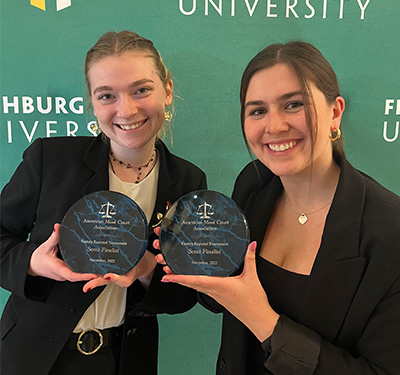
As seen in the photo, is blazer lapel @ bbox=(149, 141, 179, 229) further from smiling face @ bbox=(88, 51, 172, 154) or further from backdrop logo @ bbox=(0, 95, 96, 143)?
backdrop logo @ bbox=(0, 95, 96, 143)

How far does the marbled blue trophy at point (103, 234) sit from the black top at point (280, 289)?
36cm

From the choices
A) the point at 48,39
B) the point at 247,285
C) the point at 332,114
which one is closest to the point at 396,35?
the point at 332,114

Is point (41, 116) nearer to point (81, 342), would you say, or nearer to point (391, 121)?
point (81, 342)

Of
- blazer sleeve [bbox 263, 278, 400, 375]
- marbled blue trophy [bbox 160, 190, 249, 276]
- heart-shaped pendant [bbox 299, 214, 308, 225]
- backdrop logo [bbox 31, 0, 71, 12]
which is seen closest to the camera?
blazer sleeve [bbox 263, 278, 400, 375]

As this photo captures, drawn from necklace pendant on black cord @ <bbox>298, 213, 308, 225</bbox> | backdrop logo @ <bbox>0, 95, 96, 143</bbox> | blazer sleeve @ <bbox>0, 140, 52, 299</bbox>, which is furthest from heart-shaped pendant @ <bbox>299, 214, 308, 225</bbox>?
backdrop logo @ <bbox>0, 95, 96, 143</bbox>

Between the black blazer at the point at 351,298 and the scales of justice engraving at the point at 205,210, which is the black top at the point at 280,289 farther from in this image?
the scales of justice engraving at the point at 205,210

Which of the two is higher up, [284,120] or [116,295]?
[284,120]

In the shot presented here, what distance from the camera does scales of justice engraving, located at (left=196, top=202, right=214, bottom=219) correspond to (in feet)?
3.83

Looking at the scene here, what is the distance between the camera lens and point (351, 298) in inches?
41.7

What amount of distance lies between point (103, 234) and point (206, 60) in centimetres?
91

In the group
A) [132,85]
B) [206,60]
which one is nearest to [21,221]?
[132,85]

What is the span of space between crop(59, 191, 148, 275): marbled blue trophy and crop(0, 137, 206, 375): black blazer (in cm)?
11

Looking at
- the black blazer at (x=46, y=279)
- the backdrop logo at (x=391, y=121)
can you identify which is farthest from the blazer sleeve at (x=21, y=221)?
the backdrop logo at (x=391, y=121)

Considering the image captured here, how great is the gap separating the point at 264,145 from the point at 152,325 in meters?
0.76
